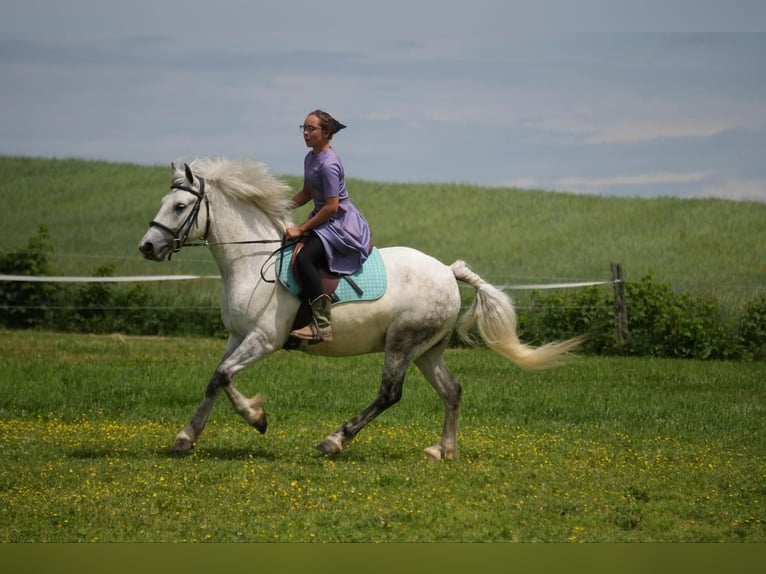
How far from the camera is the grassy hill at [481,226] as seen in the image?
31453 millimetres

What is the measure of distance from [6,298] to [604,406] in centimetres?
1327

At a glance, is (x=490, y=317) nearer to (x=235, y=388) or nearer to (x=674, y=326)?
(x=235, y=388)

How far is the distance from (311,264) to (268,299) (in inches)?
17.8

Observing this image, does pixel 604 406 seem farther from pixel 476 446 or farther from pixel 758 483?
pixel 758 483

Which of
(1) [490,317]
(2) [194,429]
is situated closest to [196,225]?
(2) [194,429]

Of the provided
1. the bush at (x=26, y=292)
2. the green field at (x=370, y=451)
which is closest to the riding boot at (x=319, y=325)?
the green field at (x=370, y=451)

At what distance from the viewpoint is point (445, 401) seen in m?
9.54

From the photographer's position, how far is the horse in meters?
9.12

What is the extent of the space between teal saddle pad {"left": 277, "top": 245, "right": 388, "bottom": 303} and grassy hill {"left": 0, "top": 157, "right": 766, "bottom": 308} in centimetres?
1566

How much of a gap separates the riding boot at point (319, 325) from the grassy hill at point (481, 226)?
15728 mm

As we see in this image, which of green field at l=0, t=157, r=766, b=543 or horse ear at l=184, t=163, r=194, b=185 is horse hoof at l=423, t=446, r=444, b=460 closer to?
green field at l=0, t=157, r=766, b=543

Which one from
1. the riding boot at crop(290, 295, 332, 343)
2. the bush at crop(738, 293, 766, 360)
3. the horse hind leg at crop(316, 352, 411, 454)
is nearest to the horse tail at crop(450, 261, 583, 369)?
the horse hind leg at crop(316, 352, 411, 454)

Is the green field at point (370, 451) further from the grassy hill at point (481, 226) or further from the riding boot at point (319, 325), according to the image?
the grassy hill at point (481, 226)

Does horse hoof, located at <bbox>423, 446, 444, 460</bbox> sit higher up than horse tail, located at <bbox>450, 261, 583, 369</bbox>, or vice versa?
horse tail, located at <bbox>450, 261, 583, 369</bbox>
